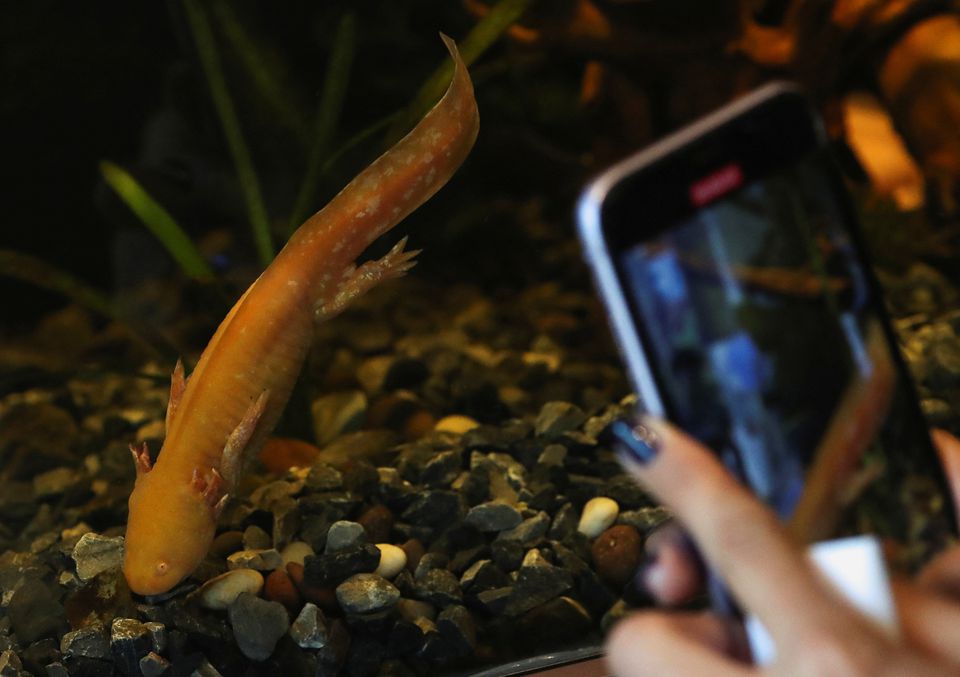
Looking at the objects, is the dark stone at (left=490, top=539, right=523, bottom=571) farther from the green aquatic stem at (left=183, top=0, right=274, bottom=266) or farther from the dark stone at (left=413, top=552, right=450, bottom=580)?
the green aquatic stem at (left=183, top=0, right=274, bottom=266)

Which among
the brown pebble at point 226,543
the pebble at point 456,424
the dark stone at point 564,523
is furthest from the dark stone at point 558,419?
the brown pebble at point 226,543

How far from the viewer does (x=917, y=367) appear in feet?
6.51

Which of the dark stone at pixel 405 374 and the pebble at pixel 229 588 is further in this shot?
the dark stone at pixel 405 374

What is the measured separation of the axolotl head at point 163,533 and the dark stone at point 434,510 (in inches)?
12.9

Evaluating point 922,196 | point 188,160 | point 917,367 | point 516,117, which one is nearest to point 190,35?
point 188,160

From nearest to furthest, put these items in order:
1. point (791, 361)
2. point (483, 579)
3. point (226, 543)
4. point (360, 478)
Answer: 1. point (791, 361)
2. point (483, 579)
3. point (226, 543)
4. point (360, 478)

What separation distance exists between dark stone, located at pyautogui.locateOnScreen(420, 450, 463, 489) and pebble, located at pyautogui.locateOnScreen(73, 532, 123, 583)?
525 mm

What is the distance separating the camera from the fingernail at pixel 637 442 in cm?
60

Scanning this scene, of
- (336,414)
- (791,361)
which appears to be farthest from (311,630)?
(791,361)

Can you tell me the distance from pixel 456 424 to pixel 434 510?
1.51ft

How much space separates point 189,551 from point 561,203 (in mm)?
982

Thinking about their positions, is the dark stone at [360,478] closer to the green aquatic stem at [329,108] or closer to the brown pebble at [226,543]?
the brown pebble at [226,543]

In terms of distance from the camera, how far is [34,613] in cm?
140

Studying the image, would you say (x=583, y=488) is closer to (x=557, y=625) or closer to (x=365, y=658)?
(x=557, y=625)
